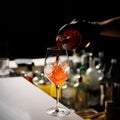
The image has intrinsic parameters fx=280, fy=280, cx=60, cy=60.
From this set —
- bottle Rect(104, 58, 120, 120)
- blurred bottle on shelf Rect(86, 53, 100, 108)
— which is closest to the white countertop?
bottle Rect(104, 58, 120, 120)

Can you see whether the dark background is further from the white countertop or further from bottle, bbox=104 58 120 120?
the white countertop

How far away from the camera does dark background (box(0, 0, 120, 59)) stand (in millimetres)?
3920

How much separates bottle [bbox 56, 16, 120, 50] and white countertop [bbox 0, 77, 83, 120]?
0.26 m

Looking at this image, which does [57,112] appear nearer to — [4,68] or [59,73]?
[59,73]

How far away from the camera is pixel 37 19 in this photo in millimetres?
4203

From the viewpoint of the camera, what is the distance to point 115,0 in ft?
12.3

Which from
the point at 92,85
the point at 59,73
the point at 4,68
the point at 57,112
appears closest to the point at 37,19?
the point at 92,85

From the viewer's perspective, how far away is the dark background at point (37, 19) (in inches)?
154

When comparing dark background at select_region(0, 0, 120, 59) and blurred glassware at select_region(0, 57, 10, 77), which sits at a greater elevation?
dark background at select_region(0, 0, 120, 59)

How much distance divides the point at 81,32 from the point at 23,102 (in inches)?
20.5

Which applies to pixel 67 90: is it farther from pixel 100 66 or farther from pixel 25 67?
pixel 100 66

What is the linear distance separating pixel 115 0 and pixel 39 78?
2.16m

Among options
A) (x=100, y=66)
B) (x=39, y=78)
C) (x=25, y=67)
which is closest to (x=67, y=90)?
(x=39, y=78)

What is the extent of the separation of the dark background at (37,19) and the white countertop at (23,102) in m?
2.52
